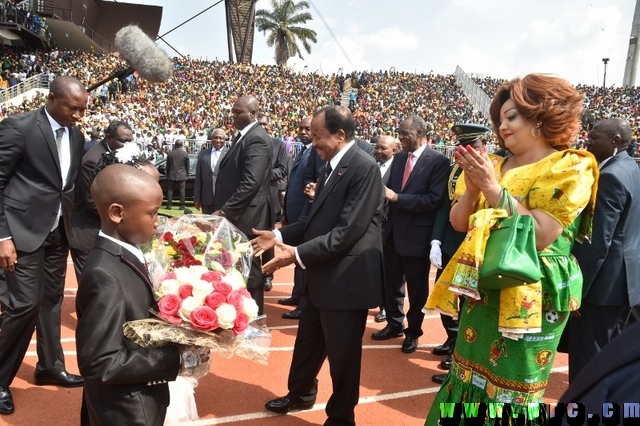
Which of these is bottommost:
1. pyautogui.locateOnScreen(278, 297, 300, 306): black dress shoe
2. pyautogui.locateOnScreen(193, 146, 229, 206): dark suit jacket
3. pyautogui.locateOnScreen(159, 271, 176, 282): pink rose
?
pyautogui.locateOnScreen(278, 297, 300, 306): black dress shoe

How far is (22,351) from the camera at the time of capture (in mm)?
3654

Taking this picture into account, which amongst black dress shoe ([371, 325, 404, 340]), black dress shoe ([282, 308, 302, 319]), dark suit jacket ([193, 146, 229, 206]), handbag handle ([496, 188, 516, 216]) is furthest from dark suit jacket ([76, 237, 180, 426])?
dark suit jacket ([193, 146, 229, 206])

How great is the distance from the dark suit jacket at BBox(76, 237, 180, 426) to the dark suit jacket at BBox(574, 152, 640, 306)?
2791mm

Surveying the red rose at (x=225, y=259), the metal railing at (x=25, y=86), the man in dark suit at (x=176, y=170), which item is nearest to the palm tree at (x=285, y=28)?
the metal railing at (x=25, y=86)

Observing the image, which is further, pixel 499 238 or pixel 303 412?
pixel 303 412

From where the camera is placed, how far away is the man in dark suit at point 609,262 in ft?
11.0

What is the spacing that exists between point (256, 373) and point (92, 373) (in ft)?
8.63

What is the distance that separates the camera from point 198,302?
2027 millimetres

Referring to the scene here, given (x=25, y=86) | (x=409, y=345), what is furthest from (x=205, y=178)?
(x=25, y=86)

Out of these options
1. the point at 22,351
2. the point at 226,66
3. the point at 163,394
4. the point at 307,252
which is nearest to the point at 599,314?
the point at 307,252

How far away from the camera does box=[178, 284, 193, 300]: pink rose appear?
2062mm

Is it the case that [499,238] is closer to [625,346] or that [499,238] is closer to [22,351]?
[625,346]

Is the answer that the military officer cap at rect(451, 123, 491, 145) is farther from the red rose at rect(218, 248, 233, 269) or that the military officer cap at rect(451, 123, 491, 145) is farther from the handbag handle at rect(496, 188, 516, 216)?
the red rose at rect(218, 248, 233, 269)

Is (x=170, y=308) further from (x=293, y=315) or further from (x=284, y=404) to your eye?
(x=293, y=315)
